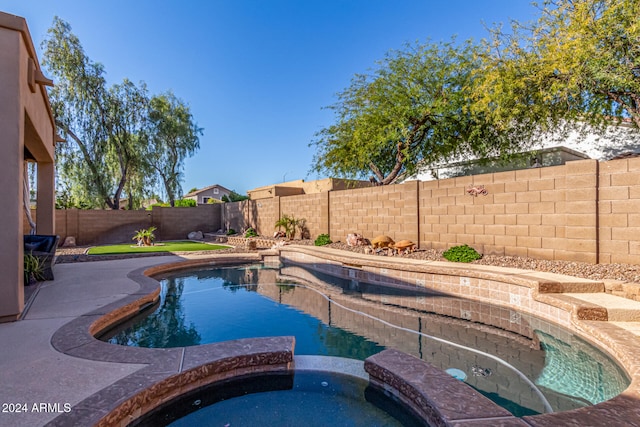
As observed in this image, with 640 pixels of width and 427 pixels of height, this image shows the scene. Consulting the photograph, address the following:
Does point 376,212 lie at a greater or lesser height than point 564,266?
greater

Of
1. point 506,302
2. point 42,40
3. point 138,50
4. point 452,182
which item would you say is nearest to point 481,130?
point 452,182

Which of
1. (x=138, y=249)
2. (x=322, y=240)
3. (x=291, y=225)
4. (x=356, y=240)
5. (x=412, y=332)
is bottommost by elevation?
(x=412, y=332)

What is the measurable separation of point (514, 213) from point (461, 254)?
1.41m

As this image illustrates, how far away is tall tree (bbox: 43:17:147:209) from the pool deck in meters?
14.7

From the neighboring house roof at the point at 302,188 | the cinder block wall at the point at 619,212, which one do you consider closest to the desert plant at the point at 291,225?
the neighboring house roof at the point at 302,188

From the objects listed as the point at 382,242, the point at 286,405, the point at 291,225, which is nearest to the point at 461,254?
the point at 382,242

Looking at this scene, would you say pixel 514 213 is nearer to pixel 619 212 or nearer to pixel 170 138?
pixel 619 212

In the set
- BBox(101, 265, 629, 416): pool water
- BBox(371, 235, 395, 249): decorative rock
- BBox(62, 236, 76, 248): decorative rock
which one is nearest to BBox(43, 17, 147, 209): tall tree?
BBox(62, 236, 76, 248): decorative rock

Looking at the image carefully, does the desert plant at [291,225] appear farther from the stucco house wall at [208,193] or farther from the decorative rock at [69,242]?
the stucco house wall at [208,193]

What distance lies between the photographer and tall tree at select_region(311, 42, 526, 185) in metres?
10.1

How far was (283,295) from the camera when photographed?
21.4 feet

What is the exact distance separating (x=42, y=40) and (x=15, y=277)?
59.5 ft

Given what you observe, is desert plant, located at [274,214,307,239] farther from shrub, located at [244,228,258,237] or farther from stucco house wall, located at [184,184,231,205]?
stucco house wall, located at [184,184,231,205]

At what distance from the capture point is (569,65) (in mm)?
6656
